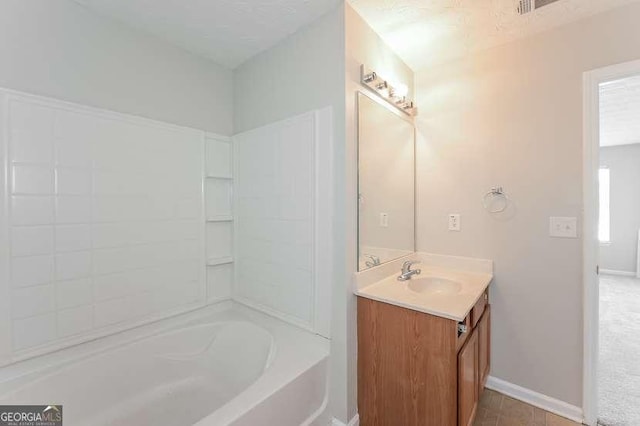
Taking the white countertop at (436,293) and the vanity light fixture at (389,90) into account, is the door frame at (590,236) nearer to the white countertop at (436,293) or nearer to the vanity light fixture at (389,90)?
the white countertop at (436,293)

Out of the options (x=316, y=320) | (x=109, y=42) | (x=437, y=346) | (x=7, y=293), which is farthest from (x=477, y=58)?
(x=7, y=293)

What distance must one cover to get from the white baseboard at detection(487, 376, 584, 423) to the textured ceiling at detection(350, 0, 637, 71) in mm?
2340

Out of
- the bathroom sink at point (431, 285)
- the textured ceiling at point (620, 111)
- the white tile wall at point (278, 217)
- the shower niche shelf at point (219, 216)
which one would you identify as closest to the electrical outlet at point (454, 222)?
the bathroom sink at point (431, 285)

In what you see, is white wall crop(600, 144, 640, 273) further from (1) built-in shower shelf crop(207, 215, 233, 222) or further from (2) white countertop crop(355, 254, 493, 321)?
(1) built-in shower shelf crop(207, 215, 233, 222)

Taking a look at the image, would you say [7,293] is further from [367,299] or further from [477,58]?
[477,58]

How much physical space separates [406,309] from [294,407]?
769 mm

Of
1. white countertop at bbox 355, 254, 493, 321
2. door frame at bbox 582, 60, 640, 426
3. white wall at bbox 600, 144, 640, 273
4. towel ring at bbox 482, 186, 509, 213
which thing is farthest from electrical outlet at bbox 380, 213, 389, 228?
white wall at bbox 600, 144, 640, 273

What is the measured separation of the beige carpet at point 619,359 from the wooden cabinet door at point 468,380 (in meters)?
0.84

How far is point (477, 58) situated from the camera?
6.57 ft

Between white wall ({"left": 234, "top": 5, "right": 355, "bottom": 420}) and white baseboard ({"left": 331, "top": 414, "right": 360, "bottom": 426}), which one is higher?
white wall ({"left": 234, "top": 5, "right": 355, "bottom": 420})

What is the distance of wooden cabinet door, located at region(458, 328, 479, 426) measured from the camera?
1.32 m

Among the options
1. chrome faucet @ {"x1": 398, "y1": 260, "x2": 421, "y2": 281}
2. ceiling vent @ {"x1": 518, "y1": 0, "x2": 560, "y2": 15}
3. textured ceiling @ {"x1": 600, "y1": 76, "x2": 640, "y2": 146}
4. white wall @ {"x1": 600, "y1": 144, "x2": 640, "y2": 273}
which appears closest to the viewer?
ceiling vent @ {"x1": 518, "y1": 0, "x2": 560, "y2": 15}

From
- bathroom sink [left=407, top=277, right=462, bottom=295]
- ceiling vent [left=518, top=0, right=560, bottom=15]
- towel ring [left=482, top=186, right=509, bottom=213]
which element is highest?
ceiling vent [left=518, top=0, right=560, bottom=15]

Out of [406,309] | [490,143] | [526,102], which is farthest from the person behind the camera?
[490,143]
